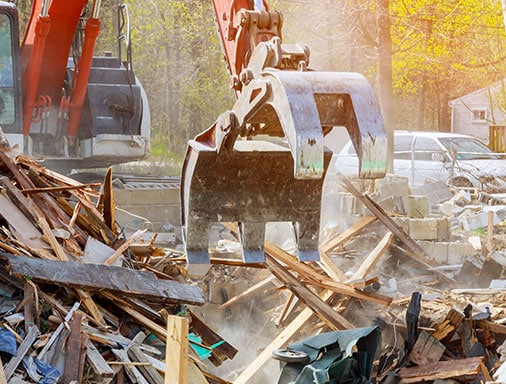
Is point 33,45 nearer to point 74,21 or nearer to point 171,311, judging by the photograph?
point 74,21

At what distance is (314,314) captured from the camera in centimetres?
793

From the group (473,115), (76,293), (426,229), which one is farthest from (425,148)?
(473,115)

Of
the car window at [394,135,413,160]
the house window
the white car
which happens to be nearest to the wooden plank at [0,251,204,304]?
the white car

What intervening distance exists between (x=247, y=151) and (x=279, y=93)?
919 millimetres

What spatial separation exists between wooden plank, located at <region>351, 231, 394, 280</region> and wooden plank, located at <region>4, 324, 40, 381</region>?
3.99 metres

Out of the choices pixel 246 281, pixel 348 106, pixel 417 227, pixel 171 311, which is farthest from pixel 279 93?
pixel 417 227

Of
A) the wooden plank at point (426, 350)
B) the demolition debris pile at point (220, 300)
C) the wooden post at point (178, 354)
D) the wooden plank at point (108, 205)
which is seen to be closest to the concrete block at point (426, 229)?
the demolition debris pile at point (220, 300)

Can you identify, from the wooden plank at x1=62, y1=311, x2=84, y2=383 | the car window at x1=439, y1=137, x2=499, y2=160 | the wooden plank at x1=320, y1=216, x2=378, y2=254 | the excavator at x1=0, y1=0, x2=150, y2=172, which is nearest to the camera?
the wooden plank at x1=62, y1=311, x2=84, y2=383

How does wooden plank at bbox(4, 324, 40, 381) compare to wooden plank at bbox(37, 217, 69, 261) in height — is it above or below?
below

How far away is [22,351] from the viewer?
5305 millimetres

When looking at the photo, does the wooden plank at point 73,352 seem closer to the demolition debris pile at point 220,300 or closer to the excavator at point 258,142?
the demolition debris pile at point 220,300

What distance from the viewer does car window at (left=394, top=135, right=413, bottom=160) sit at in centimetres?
1900

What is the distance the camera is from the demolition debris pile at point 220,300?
5543 mm

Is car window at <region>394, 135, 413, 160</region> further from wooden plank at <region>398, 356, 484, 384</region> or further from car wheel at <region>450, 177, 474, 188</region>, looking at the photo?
wooden plank at <region>398, 356, 484, 384</region>
